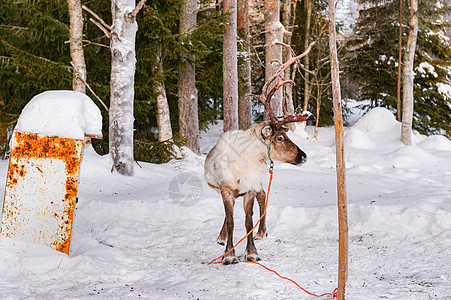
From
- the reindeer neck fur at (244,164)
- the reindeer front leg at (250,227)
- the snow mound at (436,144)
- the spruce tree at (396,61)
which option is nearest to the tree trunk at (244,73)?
the spruce tree at (396,61)

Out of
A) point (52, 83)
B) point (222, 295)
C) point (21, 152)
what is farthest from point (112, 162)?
point (222, 295)

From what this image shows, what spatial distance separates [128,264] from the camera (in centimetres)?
534

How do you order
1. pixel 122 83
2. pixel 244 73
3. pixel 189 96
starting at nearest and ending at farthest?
pixel 122 83 < pixel 189 96 < pixel 244 73

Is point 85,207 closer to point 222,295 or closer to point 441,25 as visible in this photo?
point 222,295

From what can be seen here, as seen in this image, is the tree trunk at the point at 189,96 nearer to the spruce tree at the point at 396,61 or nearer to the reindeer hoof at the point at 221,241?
the reindeer hoof at the point at 221,241

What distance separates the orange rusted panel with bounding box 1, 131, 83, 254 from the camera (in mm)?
5250

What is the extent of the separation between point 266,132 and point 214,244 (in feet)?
6.01

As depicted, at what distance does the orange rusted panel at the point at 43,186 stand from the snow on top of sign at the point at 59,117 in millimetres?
94

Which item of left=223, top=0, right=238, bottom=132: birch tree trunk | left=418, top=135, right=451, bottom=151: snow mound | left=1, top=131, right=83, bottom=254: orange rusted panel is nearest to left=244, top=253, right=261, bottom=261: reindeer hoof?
left=1, top=131, right=83, bottom=254: orange rusted panel

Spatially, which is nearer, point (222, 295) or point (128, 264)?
point (222, 295)

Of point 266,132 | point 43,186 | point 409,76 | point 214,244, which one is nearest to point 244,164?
point 266,132

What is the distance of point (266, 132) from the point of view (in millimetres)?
5809

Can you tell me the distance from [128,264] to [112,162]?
512 centimetres

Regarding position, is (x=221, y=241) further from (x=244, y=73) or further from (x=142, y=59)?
(x=244, y=73)
